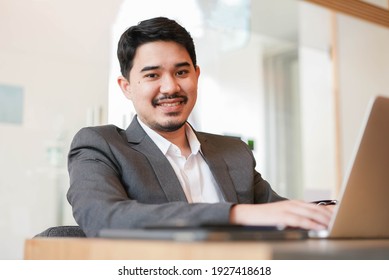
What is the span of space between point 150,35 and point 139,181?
0.52m

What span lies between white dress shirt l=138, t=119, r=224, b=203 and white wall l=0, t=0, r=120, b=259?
1072 mm

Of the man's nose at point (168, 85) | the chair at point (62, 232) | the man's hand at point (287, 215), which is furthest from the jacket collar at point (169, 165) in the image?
the man's hand at point (287, 215)

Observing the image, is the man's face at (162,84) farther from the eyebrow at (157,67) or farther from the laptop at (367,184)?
the laptop at (367,184)

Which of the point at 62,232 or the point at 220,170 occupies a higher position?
the point at 220,170

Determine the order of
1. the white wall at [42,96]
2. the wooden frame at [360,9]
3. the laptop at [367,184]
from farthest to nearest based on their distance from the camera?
the wooden frame at [360,9], the white wall at [42,96], the laptop at [367,184]

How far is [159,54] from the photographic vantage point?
1.81m

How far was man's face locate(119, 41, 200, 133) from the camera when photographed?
5.93 feet

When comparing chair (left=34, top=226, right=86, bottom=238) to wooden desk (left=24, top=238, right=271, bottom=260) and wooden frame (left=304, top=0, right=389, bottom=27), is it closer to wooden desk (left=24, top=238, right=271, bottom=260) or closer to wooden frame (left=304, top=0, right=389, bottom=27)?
wooden desk (left=24, top=238, right=271, bottom=260)

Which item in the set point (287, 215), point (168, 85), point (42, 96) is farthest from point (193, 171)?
point (42, 96)

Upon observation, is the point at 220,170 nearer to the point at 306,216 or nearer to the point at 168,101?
the point at 168,101

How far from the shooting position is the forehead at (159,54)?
181cm

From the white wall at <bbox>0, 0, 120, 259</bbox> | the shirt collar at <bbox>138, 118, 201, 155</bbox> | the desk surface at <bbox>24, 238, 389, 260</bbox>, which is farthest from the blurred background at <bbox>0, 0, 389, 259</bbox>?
the desk surface at <bbox>24, 238, 389, 260</bbox>

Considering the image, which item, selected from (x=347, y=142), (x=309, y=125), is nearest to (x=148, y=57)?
(x=309, y=125)

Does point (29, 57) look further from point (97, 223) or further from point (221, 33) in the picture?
point (97, 223)
